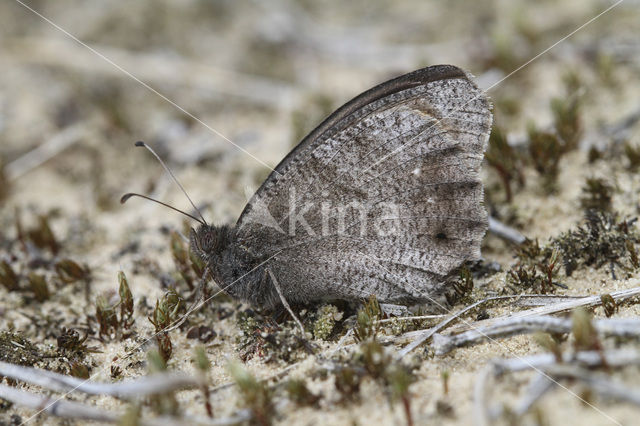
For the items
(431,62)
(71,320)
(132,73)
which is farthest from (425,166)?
(132,73)

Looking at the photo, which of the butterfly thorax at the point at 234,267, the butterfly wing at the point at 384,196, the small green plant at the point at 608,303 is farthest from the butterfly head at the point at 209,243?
the small green plant at the point at 608,303

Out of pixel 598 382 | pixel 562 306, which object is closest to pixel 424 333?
pixel 562 306

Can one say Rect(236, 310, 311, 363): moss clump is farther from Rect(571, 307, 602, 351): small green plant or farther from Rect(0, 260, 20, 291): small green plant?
Rect(0, 260, 20, 291): small green plant

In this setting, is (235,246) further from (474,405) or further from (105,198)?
(105,198)

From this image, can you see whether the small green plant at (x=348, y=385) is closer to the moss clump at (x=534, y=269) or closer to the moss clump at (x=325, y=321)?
the moss clump at (x=325, y=321)

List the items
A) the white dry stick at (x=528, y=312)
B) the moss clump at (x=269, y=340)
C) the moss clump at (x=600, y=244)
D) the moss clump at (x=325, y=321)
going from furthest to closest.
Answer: the moss clump at (x=600, y=244)
the moss clump at (x=325, y=321)
the moss clump at (x=269, y=340)
the white dry stick at (x=528, y=312)

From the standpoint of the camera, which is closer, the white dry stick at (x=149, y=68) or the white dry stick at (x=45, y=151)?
the white dry stick at (x=45, y=151)
